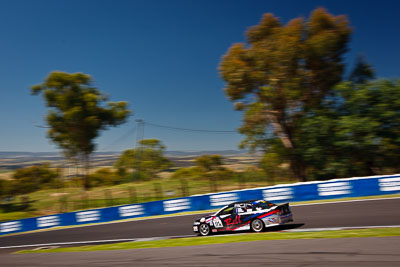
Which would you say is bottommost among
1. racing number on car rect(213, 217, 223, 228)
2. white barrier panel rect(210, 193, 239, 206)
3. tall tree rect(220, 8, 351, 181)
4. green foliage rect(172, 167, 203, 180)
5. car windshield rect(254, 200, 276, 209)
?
racing number on car rect(213, 217, 223, 228)

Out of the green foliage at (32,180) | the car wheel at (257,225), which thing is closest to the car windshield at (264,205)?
the car wheel at (257,225)

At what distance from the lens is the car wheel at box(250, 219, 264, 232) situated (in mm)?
12488

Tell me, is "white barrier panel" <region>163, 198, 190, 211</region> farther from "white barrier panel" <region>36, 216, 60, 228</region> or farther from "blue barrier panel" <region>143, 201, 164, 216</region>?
"white barrier panel" <region>36, 216, 60, 228</region>

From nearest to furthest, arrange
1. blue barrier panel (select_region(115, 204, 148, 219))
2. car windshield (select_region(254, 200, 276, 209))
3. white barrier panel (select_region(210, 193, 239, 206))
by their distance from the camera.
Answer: car windshield (select_region(254, 200, 276, 209))
white barrier panel (select_region(210, 193, 239, 206))
blue barrier panel (select_region(115, 204, 148, 219))

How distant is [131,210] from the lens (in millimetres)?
24312

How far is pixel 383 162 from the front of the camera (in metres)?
28.2

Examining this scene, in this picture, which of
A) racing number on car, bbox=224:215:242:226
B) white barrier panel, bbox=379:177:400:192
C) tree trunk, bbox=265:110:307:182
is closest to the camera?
racing number on car, bbox=224:215:242:226

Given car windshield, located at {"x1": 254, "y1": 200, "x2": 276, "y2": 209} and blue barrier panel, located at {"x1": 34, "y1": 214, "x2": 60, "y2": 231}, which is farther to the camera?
blue barrier panel, located at {"x1": 34, "y1": 214, "x2": 60, "y2": 231}

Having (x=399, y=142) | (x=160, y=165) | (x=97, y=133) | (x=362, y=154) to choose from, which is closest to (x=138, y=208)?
(x=362, y=154)

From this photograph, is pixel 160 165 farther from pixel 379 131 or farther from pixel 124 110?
pixel 379 131

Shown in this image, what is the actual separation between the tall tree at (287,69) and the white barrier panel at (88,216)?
643 inches

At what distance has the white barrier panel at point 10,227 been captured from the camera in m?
26.4

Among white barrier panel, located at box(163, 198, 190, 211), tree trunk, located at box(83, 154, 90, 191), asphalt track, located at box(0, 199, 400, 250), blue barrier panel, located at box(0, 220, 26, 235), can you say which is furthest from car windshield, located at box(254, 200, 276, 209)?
tree trunk, located at box(83, 154, 90, 191)

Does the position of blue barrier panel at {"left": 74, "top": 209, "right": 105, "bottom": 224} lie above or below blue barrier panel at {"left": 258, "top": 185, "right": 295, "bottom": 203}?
below
